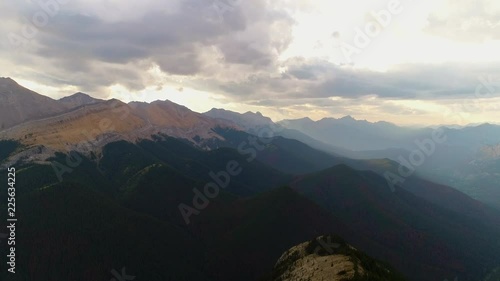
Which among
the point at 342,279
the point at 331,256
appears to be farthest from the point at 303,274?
the point at 342,279

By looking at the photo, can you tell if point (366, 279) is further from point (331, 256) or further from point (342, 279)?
point (331, 256)

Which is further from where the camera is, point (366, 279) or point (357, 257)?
point (357, 257)

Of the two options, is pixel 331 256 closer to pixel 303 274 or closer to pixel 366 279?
pixel 303 274

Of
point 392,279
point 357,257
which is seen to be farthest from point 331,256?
point 392,279

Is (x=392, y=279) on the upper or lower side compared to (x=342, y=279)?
lower

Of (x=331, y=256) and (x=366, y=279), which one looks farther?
(x=331, y=256)

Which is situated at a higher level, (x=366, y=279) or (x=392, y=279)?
(x=366, y=279)

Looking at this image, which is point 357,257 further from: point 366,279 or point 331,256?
point 366,279

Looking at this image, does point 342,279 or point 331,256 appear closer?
point 342,279
